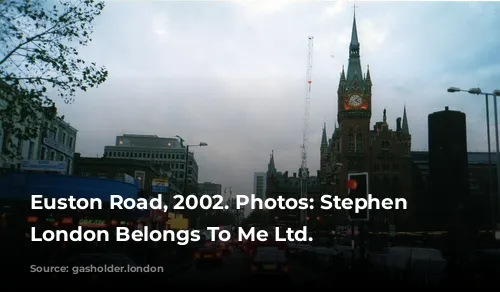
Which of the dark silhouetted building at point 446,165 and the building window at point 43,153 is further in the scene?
the dark silhouetted building at point 446,165

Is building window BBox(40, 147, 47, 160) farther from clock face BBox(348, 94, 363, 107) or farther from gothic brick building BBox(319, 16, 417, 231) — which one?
clock face BBox(348, 94, 363, 107)

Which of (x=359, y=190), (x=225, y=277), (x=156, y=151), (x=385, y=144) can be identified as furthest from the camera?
(x=156, y=151)

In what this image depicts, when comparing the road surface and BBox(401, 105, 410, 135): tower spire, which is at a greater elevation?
BBox(401, 105, 410, 135): tower spire

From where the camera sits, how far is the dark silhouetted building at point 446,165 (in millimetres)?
95125

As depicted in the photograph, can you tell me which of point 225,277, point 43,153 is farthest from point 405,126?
point 225,277

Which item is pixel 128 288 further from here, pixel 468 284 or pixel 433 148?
pixel 433 148

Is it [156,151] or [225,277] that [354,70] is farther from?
[225,277]

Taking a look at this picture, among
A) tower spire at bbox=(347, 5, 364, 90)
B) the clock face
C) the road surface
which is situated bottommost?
the road surface

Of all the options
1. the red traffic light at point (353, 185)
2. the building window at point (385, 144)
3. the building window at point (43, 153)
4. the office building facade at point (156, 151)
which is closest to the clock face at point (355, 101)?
the building window at point (385, 144)

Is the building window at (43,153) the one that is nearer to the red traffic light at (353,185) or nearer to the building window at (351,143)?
the red traffic light at (353,185)

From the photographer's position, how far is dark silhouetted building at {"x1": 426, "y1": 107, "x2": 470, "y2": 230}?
95.1 meters

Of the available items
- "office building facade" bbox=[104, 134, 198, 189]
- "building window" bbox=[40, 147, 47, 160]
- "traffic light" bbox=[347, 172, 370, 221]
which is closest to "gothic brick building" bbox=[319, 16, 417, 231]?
"office building facade" bbox=[104, 134, 198, 189]

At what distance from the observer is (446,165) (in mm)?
96688

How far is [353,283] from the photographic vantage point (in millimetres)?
16172
